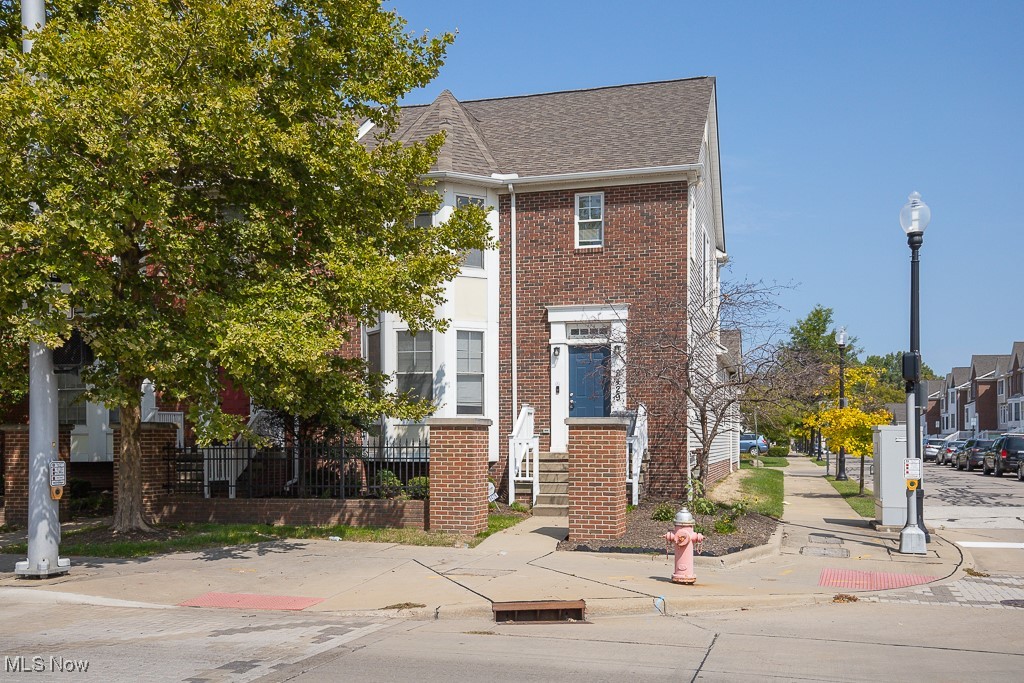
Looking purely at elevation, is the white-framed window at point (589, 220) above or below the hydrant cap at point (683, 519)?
above

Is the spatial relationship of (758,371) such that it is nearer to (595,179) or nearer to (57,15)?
(595,179)

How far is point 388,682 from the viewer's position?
719 cm

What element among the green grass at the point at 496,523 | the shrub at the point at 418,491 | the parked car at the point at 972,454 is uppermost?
the shrub at the point at 418,491

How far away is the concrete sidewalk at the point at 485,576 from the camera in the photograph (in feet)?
34.5

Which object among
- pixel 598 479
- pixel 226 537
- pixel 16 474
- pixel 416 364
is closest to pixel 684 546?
pixel 598 479

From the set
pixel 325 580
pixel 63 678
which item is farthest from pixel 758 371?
pixel 63 678

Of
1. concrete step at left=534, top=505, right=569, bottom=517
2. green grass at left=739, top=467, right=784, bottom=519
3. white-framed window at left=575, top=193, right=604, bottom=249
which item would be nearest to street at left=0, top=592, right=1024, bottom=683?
concrete step at left=534, top=505, right=569, bottom=517

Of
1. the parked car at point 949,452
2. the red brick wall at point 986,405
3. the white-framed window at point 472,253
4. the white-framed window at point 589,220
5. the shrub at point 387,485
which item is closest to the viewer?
the shrub at point 387,485

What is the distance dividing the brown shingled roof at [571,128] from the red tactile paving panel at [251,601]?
10.8 metres

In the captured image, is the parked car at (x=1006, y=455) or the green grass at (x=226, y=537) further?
the parked car at (x=1006, y=455)

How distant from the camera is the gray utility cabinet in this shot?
16.5 metres

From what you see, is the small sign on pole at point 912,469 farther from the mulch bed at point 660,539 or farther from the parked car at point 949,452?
the parked car at point 949,452

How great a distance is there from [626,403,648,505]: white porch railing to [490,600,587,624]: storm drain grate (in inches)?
280

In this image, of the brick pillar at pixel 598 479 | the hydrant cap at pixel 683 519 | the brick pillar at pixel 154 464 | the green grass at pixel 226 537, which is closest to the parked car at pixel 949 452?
the brick pillar at pixel 598 479
